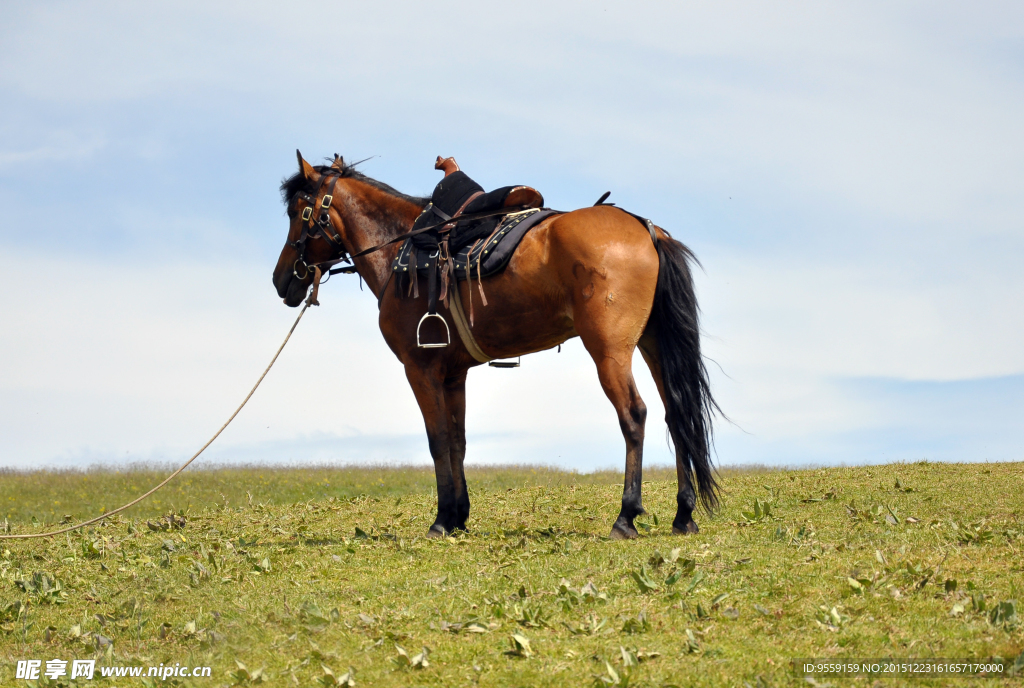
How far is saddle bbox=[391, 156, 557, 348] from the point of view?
9.27 m

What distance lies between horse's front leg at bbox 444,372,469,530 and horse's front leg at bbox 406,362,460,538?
0.14 meters

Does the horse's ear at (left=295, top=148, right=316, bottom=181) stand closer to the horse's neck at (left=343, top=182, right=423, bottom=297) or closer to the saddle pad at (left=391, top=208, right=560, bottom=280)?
the horse's neck at (left=343, top=182, right=423, bottom=297)

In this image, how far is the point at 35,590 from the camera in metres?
8.91

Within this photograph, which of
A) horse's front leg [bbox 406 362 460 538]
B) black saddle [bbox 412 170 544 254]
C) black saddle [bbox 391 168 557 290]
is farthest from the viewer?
horse's front leg [bbox 406 362 460 538]

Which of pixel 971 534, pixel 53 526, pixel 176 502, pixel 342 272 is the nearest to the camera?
pixel 971 534

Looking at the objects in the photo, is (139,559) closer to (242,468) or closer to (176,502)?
(176,502)

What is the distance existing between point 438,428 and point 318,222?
127 inches

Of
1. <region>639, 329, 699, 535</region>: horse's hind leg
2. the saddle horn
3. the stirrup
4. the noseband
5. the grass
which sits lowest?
the grass

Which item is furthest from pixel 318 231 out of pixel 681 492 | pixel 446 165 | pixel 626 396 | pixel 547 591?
pixel 547 591

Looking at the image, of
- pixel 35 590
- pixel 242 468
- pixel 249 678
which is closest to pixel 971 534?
pixel 249 678

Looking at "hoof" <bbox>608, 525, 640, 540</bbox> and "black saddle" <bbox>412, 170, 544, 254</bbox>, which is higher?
"black saddle" <bbox>412, 170, 544, 254</bbox>

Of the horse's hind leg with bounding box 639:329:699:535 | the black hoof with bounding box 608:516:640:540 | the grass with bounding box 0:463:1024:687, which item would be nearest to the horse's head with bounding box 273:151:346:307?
the grass with bounding box 0:463:1024:687

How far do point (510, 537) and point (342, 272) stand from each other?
4.12 metres

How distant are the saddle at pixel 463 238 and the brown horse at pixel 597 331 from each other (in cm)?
13
